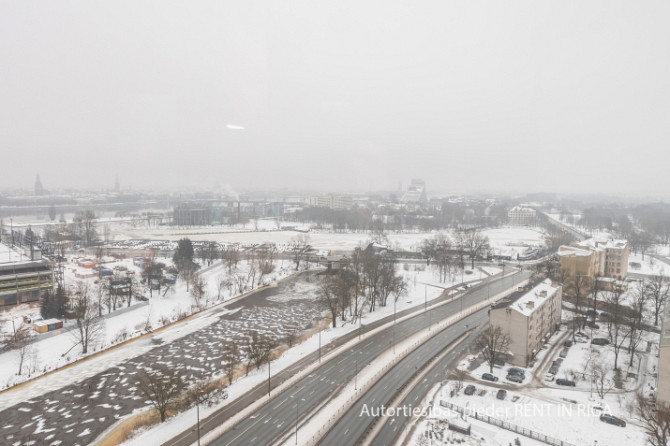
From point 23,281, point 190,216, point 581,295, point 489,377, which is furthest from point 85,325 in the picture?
point 190,216

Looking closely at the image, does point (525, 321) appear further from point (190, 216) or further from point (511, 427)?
point (190, 216)

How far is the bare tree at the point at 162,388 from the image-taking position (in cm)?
761

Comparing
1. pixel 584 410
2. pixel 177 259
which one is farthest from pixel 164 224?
pixel 584 410

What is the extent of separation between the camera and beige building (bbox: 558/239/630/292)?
17453 mm

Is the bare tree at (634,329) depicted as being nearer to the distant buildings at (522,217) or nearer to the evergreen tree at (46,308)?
the evergreen tree at (46,308)

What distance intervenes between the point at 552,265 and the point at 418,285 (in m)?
6.88

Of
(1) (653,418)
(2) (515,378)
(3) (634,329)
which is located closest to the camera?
(1) (653,418)

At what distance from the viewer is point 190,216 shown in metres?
49.0

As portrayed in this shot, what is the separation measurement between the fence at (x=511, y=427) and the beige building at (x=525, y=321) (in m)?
3.13

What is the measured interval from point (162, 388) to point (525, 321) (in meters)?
8.84

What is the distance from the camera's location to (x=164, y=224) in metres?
48.7

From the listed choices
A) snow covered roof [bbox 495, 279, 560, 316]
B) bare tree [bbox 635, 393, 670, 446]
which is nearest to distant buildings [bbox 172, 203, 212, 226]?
snow covered roof [bbox 495, 279, 560, 316]

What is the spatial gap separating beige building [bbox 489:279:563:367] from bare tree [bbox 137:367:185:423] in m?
8.22

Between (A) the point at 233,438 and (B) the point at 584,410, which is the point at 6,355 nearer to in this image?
(A) the point at 233,438
